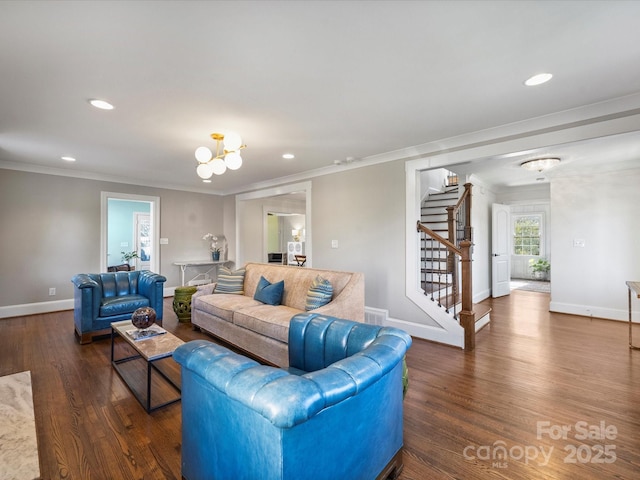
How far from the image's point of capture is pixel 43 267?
16.6 feet

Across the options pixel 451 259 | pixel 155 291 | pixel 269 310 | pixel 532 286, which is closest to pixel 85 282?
pixel 155 291

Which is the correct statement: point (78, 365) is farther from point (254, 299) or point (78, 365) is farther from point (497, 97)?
point (497, 97)

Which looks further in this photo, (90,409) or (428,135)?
(428,135)

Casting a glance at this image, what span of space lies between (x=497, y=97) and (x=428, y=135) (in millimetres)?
943

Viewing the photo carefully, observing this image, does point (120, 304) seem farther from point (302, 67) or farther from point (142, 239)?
point (142, 239)

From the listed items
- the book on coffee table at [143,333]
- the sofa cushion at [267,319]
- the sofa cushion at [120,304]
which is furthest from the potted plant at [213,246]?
the book on coffee table at [143,333]

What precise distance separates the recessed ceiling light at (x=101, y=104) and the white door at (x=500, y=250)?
685cm

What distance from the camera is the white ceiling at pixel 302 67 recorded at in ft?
5.28

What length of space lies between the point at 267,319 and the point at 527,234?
909 centimetres

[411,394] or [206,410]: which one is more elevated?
[206,410]

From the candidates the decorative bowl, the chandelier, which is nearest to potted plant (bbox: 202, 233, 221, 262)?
the chandelier

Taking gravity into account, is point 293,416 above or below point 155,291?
above

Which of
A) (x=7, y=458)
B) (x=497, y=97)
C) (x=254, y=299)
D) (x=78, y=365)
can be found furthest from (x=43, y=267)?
(x=497, y=97)

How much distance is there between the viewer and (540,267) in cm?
852
